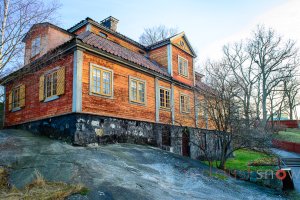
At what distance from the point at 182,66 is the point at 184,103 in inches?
121

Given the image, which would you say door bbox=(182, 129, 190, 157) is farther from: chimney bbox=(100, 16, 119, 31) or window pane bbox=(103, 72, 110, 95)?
chimney bbox=(100, 16, 119, 31)

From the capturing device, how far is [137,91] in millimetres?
14992

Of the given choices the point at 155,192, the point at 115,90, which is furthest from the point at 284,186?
the point at 115,90

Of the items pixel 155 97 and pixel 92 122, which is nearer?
pixel 92 122

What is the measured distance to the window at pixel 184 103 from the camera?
62.1 ft

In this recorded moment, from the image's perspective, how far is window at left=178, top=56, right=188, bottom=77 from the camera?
1972cm

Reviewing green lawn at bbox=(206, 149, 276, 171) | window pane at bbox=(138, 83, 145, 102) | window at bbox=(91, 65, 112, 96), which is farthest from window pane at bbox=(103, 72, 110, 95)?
green lawn at bbox=(206, 149, 276, 171)

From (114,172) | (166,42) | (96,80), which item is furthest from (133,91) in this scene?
(114,172)

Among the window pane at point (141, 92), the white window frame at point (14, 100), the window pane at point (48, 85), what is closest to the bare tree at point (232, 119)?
the window pane at point (141, 92)

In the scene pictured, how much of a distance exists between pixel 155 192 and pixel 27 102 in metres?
11.5

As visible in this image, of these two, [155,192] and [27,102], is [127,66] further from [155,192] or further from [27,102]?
[155,192]

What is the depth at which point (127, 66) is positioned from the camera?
47.4ft

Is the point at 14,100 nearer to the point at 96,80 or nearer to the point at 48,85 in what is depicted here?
the point at 48,85

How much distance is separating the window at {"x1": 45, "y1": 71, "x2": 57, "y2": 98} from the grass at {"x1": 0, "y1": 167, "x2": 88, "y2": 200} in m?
6.91
